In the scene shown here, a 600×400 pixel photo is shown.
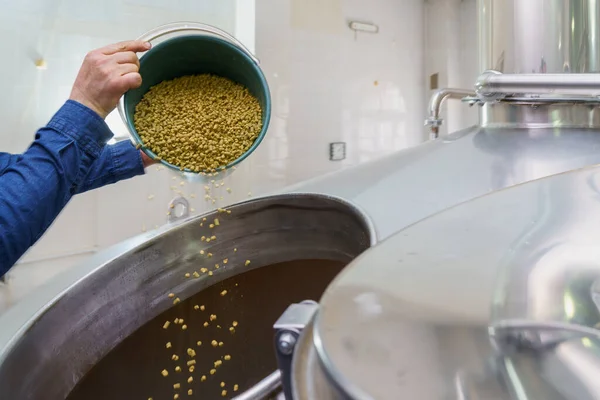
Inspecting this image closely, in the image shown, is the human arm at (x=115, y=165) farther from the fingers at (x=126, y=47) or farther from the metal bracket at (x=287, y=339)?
the metal bracket at (x=287, y=339)

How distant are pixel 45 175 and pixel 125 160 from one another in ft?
1.08

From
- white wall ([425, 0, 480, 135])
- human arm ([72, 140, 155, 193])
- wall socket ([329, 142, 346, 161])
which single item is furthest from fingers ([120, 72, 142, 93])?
white wall ([425, 0, 480, 135])

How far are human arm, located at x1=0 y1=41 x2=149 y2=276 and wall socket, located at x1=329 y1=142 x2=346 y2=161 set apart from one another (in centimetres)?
138

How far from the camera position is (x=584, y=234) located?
299 millimetres

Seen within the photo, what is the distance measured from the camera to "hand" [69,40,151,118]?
0.62 metres

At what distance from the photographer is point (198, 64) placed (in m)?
0.86

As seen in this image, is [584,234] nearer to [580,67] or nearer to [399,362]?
[399,362]

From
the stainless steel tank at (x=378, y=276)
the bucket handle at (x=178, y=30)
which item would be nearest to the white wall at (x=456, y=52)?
the stainless steel tank at (x=378, y=276)

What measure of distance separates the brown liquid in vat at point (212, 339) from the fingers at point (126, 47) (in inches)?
18.5

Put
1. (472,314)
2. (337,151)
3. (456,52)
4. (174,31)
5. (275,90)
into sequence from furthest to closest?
(456,52) < (337,151) < (275,90) < (174,31) < (472,314)

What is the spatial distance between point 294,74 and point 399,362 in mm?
1752

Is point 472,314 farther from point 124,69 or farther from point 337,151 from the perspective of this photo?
point 337,151

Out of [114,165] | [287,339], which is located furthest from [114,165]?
[287,339]

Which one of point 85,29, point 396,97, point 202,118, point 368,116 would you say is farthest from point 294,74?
point 202,118
